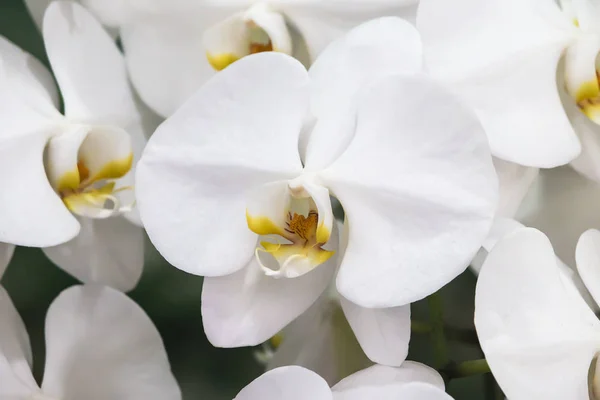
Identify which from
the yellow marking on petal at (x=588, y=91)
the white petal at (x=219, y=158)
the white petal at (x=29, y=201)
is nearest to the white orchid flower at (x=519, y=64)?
the yellow marking on petal at (x=588, y=91)

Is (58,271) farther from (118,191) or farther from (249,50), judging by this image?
(249,50)

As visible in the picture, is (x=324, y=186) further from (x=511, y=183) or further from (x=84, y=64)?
(x=84, y=64)

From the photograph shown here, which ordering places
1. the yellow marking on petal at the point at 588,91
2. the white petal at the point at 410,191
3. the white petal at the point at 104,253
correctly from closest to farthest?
the white petal at the point at 410,191, the yellow marking on petal at the point at 588,91, the white petal at the point at 104,253

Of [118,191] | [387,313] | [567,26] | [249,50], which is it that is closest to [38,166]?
[118,191]

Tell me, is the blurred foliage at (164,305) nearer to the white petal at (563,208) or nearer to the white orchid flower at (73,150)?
the white orchid flower at (73,150)

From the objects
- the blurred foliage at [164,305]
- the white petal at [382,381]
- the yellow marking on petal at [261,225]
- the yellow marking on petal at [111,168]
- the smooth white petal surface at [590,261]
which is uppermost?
the yellow marking on petal at [261,225]

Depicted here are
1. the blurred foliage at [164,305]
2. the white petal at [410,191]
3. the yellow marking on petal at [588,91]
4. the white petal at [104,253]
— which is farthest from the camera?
the blurred foliage at [164,305]
